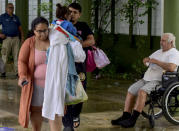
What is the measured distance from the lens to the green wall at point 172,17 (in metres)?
9.60

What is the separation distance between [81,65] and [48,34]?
2.88ft

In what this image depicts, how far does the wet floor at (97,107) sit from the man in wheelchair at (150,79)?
189mm

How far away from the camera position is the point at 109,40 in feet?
52.4

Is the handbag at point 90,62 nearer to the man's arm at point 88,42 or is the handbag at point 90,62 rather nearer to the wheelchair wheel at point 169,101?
the man's arm at point 88,42

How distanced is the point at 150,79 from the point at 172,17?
230 cm

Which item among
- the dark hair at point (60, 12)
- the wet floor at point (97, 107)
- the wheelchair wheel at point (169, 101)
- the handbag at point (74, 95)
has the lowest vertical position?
the wet floor at point (97, 107)

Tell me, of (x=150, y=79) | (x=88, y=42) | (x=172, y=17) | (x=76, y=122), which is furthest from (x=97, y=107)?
(x=88, y=42)

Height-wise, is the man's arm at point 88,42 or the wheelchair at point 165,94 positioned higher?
the man's arm at point 88,42

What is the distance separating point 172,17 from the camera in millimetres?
9664

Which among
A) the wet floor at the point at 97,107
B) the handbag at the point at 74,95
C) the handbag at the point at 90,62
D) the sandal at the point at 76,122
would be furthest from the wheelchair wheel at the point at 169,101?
the handbag at the point at 74,95

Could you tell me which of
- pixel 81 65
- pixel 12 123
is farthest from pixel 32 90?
pixel 12 123

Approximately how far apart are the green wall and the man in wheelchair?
184 centimetres

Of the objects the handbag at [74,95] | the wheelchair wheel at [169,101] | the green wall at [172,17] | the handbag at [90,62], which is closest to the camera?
the handbag at [74,95]

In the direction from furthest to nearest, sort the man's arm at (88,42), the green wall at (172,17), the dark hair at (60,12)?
→ the green wall at (172,17) < the man's arm at (88,42) < the dark hair at (60,12)
